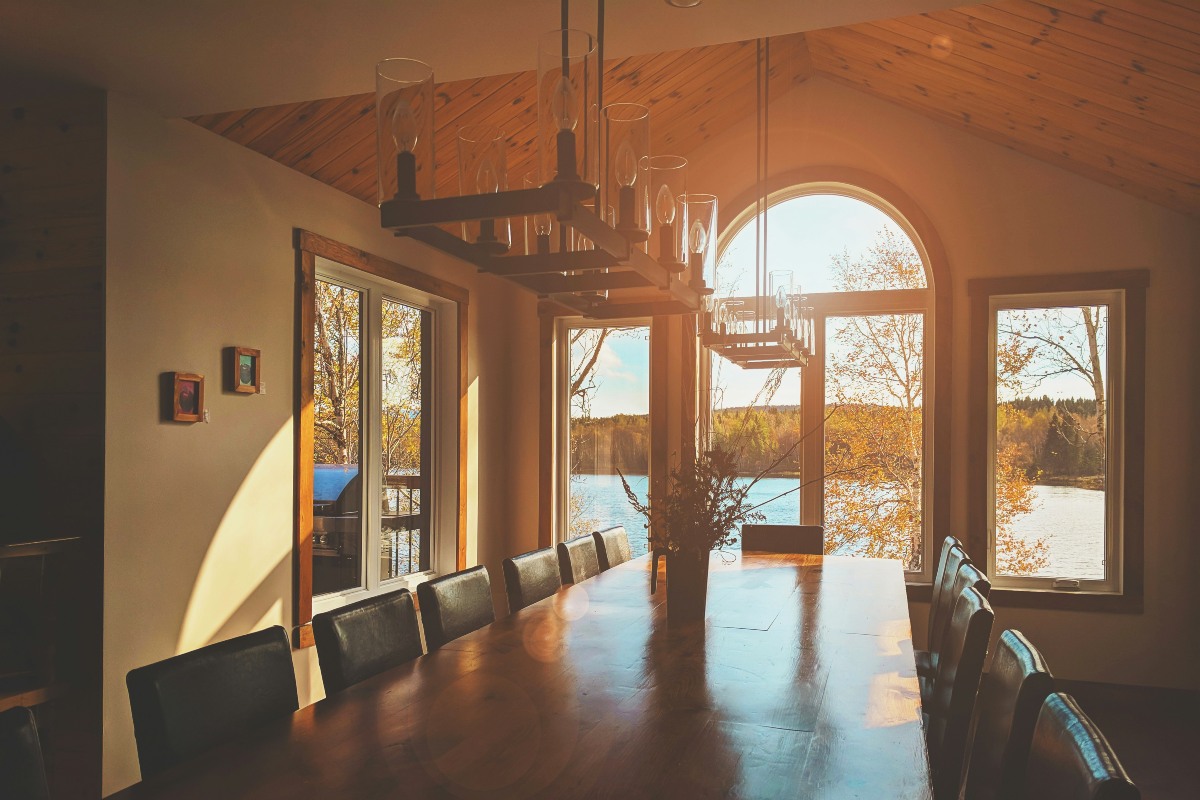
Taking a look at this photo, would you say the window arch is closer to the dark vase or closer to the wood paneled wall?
the dark vase

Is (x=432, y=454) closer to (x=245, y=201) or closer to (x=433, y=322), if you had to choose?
(x=433, y=322)

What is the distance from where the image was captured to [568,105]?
A: 1.79m

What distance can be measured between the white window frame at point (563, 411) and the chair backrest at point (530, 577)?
7.08 feet

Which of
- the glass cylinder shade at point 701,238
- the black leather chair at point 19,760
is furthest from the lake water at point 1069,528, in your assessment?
the black leather chair at point 19,760

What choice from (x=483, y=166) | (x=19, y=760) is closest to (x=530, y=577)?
(x=483, y=166)

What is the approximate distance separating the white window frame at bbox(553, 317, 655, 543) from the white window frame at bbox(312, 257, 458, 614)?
0.87m

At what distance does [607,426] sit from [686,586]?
3.22 metres

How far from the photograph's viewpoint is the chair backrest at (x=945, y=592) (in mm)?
3371

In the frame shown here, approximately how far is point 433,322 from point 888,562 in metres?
2.95

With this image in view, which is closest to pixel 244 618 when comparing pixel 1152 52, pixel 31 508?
pixel 31 508

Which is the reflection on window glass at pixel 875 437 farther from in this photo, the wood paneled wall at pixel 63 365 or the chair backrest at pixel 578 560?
the wood paneled wall at pixel 63 365

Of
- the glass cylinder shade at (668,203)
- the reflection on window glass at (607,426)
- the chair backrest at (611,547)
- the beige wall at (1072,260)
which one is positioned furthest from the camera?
the reflection on window glass at (607,426)

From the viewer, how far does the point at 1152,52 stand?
11.0 ft

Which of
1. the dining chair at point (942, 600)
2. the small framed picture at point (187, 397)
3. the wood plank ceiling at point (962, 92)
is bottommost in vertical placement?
the dining chair at point (942, 600)
